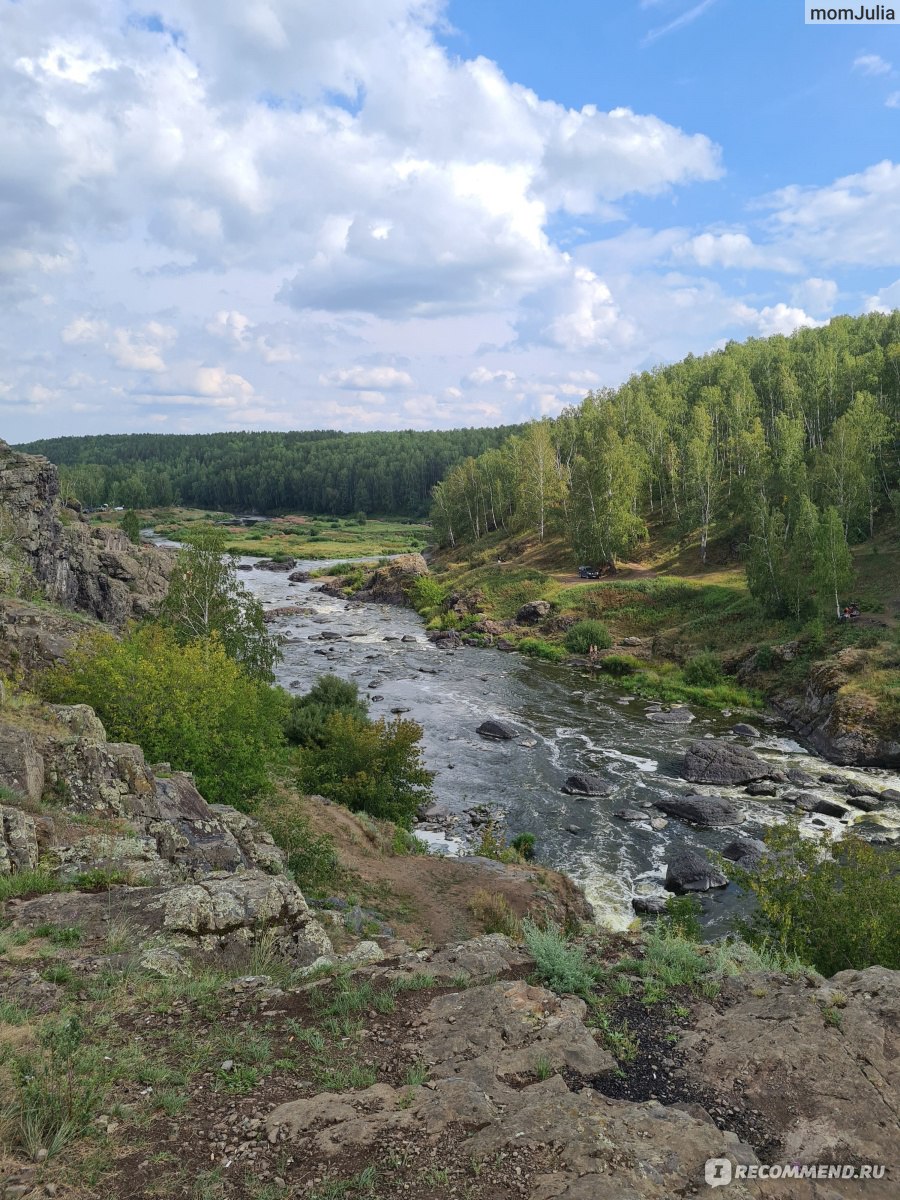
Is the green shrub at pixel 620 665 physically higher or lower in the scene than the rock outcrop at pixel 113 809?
lower

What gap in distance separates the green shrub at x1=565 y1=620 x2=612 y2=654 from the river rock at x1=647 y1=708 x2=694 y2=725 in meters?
16.0

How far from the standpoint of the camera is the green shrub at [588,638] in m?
62.6

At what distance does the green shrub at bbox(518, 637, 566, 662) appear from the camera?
2459 inches

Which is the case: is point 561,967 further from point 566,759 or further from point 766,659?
point 766,659

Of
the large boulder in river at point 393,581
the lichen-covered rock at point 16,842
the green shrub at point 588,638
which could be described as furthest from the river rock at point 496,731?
the large boulder in river at point 393,581

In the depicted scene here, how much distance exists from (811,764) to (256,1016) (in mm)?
36336

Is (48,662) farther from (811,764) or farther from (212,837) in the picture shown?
(811,764)

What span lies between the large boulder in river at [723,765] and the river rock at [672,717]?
22.5 ft

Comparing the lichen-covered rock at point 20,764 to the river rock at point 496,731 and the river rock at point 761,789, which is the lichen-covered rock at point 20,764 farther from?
the river rock at point 761,789

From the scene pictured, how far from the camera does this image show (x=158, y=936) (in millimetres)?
11141

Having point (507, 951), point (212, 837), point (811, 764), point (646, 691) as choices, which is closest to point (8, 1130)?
point (507, 951)

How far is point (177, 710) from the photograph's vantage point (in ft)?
76.1

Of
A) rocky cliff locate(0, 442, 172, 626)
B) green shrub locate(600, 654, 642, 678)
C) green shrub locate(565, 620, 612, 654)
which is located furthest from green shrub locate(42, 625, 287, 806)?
green shrub locate(565, 620, 612, 654)

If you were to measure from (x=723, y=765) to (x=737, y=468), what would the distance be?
58.1 metres
